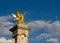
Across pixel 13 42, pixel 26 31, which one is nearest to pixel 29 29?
pixel 26 31

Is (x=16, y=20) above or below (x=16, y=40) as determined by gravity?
above

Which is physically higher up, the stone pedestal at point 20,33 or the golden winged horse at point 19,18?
the golden winged horse at point 19,18

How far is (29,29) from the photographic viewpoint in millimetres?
31094

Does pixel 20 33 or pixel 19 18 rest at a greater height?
pixel 19 18

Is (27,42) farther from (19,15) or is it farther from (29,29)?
(19,15)

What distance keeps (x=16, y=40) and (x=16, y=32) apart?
97cm

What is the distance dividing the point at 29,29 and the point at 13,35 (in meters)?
2.14

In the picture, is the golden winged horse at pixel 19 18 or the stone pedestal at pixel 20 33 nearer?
the stone pedestal at pixel 20 33

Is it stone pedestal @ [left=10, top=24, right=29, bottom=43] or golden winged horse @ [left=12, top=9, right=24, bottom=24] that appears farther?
golden winged horse @ [left=12, top=9, right=24, bottom=24]

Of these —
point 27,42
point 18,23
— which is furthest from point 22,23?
point 27,42

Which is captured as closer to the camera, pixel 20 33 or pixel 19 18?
pixel 20 33

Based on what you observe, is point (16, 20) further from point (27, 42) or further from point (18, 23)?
point (27, 42)

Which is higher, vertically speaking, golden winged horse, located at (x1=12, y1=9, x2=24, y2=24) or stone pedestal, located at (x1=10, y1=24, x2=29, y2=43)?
golden winged horse, located at (x1=12, y1=9, x2=24, y2=24)

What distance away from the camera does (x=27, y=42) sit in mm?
30625
